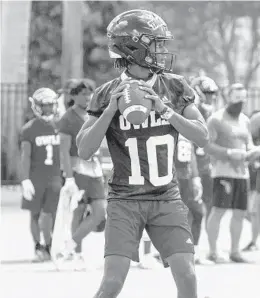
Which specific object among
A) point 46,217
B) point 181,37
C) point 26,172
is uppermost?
point 181,37

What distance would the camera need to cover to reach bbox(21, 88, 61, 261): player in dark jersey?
36.3 feet

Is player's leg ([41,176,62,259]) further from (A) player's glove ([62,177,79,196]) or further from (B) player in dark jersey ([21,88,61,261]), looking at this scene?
(A) player's glove ([62,177,79,196])

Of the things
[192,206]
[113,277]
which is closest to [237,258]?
[192,206]

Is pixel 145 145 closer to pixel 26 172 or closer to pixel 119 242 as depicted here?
pixel 119 242

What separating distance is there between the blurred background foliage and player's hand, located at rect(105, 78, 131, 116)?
59.2 ft

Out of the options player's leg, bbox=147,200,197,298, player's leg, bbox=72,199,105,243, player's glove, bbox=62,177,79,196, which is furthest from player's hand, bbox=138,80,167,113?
player's glove, bbox=62,177,79,196

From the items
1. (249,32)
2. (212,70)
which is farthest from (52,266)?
(249,32)

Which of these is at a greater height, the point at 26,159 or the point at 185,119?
the point at 185,119

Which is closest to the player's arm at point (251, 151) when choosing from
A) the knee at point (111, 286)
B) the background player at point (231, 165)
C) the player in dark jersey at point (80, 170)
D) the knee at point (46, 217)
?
the background player at point (231, 165)

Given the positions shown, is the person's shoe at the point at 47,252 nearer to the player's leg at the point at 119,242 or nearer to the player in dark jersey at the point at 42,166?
the player in dark jersey at the point at 42,166

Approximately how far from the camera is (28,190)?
10961 mm

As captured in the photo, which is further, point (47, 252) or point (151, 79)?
point (47, 252)

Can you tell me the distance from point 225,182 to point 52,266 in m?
2.06

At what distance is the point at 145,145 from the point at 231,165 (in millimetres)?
5067
